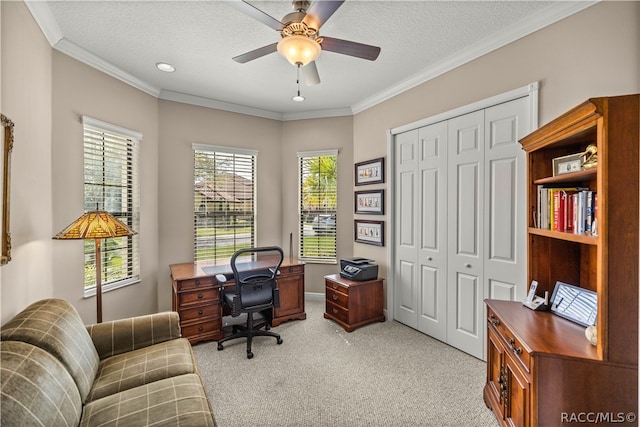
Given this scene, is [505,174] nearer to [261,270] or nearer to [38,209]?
[261,270]

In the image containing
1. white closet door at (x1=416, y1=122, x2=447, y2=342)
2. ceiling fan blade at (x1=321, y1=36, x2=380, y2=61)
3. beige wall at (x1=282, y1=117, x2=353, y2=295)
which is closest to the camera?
ceiling fan blade at (x1=321, y1=36, x2=380, y2=61)

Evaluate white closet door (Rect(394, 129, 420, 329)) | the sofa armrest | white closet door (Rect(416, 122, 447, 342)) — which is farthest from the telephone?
the sofa armrest

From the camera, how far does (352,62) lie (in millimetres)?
2908

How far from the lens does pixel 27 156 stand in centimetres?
196

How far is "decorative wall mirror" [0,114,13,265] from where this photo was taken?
161 cm

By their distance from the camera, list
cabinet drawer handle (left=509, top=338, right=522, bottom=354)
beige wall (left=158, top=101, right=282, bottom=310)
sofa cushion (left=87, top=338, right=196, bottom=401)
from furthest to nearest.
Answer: beige wall (left=158, top=101, right=282, bottom=310), sofa cushion (left=87, top=338, right=196, bottom=401), cabinet drawer handle (left=509, top=338, right=522, bottom=354)

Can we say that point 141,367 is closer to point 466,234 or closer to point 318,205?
point 466,234

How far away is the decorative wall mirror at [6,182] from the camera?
5.30ft

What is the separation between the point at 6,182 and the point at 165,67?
1.87 meters

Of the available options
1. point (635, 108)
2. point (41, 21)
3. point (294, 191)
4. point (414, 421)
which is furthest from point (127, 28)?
point (414, 421)

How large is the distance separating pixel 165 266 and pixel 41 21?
2.57 meters

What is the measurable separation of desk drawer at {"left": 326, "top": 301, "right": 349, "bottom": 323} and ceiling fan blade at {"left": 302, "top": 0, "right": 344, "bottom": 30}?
285 cm

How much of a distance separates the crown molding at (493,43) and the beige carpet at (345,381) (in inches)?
111

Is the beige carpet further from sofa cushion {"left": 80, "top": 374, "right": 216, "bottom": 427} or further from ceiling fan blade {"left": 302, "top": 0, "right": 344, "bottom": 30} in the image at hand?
ceiling fan blade {"left": 302, "top": 0, "right": 344, "bottom": 30}
